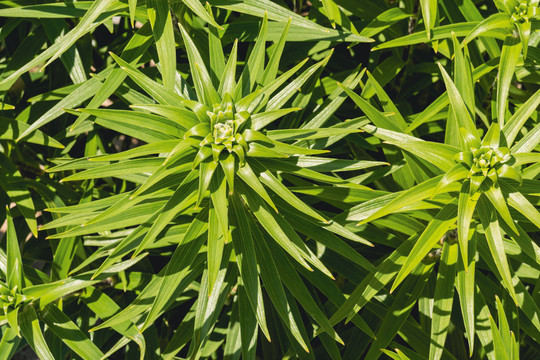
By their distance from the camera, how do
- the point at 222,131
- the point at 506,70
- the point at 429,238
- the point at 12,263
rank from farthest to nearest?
the point at 12,263, the point at 506,70, the point at 429,238, the point at 222,131

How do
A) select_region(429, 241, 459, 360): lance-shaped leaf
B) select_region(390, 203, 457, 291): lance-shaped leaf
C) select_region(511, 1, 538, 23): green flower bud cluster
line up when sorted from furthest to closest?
1. select_region(429, 241, 459, 360): lance-shaped leaf
2. select_region(511, 1, 538, 23): green flower bud cluster
3. select_region(390, 203, 457, 291): lance-shaped leaf

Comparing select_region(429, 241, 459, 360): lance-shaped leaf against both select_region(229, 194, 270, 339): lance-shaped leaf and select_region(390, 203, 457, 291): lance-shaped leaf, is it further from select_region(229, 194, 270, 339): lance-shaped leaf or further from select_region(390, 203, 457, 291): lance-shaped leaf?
select_region(229, 194, 270, 339): lance-shaped leaf

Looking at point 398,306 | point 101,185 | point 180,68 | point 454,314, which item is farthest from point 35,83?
point 454,314

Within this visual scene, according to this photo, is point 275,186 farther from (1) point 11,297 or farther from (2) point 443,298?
(1) point 11,297

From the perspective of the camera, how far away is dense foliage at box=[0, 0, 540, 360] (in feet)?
3.64

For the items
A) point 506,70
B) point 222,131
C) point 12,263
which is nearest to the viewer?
point 222,131

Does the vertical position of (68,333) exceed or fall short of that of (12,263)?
it falls short

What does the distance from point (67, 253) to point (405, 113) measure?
1319 millimetres

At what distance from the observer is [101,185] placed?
223 centimetres

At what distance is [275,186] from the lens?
111 cm

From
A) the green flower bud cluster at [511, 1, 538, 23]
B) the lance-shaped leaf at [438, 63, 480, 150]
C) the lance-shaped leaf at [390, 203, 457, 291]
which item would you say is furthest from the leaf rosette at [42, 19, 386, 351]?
the green flower bud cluster at [511, 1, 538, 23]

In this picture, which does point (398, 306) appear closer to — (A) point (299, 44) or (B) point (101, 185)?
(A) point (299, 44)

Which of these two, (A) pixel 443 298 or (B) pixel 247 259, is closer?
(B) pixel 247 259

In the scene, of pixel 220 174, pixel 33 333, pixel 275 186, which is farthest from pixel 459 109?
pixel 33 333
